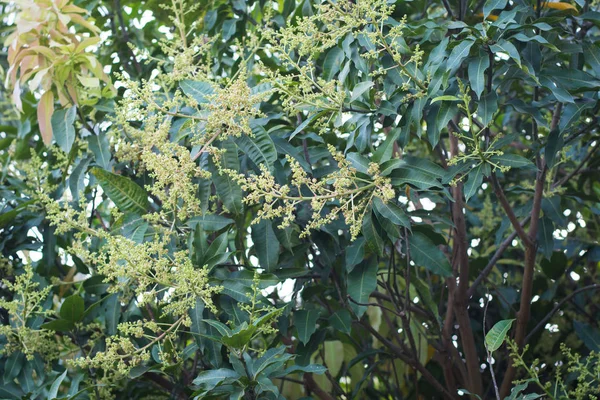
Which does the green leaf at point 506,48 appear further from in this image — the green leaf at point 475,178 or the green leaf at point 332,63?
the green leaf at point 332,63

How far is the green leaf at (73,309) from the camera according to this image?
2000 mm

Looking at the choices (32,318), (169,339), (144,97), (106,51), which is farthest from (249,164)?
(106,51)

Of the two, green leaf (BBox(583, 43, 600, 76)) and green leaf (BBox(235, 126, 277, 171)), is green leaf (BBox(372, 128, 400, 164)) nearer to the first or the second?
green leaf (BBox(235, 126, 277, 171))

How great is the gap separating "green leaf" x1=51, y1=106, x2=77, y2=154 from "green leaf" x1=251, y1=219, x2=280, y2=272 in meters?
0.60

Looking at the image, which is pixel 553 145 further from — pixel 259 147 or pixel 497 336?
pixel 259 147

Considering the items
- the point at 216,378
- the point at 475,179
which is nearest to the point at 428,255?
the point at 475,179

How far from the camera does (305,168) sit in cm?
193

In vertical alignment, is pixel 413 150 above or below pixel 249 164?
below

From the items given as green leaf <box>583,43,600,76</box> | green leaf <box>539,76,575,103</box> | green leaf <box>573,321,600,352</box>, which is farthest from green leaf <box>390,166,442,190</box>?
green leaf <box>573,321,600,352</box>

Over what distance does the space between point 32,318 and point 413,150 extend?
171cm

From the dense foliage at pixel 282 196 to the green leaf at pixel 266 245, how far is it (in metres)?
0.01

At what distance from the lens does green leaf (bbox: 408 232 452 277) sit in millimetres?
1890

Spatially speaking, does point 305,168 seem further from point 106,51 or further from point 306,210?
point 106,51

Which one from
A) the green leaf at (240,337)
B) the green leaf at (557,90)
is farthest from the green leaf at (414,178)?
the green leaf at (240,337)
